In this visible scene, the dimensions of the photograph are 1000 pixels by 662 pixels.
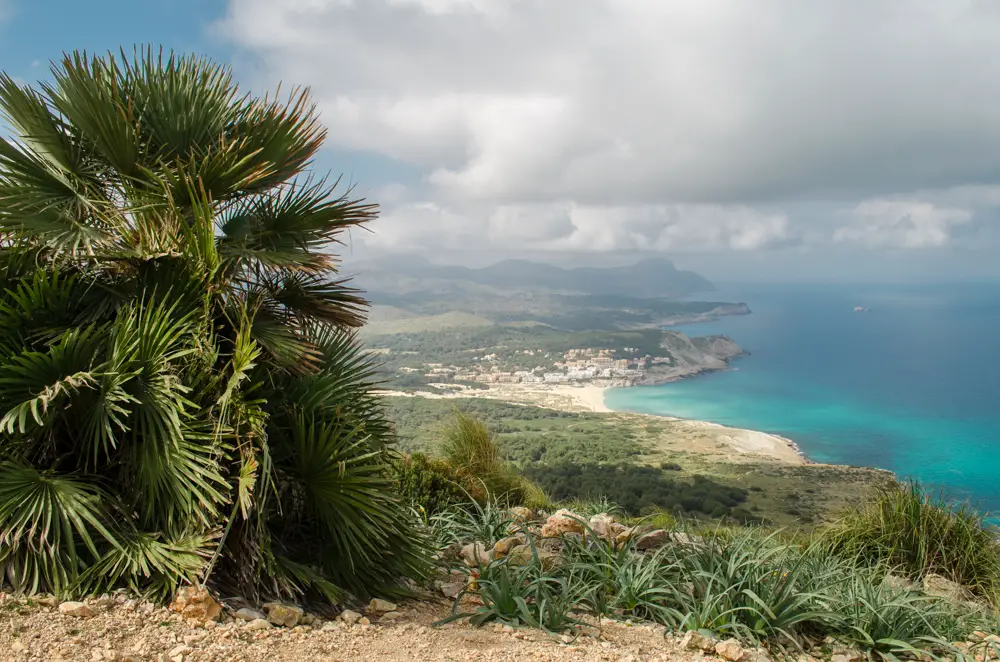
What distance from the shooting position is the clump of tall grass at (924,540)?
21.5 ft

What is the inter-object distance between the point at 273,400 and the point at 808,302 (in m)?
164

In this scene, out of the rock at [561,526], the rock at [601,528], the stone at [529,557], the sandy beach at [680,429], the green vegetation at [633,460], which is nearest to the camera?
the stone at [529,557]

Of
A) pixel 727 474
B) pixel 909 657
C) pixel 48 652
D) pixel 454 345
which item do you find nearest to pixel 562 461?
pixel 727 474

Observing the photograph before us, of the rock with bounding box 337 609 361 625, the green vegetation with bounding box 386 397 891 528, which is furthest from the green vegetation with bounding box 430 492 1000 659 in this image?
the green vegetation with bounding box 386 397 891 528

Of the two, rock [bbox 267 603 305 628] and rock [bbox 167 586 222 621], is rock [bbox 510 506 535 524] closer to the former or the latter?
rock [bbox 267 603 305 628]

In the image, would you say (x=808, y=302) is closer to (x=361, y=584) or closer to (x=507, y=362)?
(x=507, y=362)

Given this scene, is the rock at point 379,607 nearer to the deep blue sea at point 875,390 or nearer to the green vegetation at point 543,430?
the green vegetation at point 543,430

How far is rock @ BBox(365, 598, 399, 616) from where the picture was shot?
13.1 ft

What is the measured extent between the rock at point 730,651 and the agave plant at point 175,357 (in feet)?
6.18

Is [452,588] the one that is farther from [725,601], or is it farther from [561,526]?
[725,601]

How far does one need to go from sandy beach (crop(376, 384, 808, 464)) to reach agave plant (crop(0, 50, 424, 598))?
24026mm

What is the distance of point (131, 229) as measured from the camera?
4031 millimetres

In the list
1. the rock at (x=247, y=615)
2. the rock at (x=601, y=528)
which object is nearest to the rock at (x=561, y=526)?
the rock at (x=601, y=528)

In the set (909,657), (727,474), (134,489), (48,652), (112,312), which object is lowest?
(727,474)
